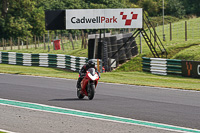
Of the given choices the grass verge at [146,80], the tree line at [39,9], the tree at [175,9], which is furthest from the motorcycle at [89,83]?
the tree at [175,9]

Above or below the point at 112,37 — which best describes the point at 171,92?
below

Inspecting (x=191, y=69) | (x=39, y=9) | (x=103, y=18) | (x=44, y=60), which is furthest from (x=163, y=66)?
(x=39, y=9)

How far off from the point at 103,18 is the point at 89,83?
15.2 m

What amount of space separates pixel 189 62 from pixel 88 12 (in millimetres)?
7725

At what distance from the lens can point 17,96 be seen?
1544cm

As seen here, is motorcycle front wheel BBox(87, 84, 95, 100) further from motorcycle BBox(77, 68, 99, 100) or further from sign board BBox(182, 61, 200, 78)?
sign board BBox(182, 61, 200, 78)

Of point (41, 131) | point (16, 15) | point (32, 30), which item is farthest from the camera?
point (32, 30)

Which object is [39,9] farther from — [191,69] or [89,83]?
[89,83]

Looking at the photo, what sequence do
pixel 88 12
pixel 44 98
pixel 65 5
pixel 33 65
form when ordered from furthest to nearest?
pixel 65 5
pixel 33 65
pixel 88 12
pixel 44 98

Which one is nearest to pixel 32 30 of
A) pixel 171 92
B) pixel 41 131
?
pixel 171 92

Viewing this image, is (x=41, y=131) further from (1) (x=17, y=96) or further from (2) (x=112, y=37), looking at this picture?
(2) (x=112, y=37)

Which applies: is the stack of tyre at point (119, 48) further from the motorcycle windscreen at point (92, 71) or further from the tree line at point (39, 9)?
the tree line at point (39, 9)

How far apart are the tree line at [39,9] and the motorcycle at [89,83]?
1928 inches

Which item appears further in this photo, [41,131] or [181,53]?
[181,53]
